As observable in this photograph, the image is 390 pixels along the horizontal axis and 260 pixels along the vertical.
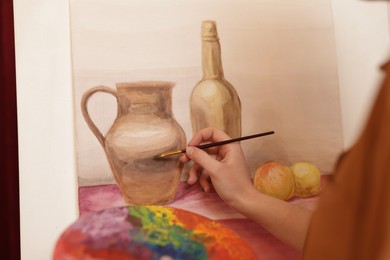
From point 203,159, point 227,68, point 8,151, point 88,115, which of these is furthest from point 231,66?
point 8,151

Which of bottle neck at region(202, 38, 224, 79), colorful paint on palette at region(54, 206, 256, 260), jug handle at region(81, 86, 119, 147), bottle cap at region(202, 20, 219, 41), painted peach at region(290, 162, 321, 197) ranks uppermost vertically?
bottle cap at region(202, 20, 219, 41)

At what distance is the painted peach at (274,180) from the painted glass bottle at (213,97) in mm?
93

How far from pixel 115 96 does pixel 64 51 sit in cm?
13

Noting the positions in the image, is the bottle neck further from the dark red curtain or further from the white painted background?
the dark red curtain

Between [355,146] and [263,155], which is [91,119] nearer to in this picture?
[263,155]

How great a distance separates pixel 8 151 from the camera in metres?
0.83

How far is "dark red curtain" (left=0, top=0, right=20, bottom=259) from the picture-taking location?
81cm

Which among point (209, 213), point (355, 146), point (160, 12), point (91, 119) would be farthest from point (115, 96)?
point (355, 146)

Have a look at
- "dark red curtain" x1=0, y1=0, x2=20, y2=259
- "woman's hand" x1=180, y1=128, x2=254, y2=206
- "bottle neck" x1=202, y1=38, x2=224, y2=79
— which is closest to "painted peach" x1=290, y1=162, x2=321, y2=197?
"woman's hand" x1=180, y1=128, x2=254, y2=206

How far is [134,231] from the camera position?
67 cm

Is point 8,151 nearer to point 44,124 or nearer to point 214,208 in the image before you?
point 44,124

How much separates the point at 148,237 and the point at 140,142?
0.19 m

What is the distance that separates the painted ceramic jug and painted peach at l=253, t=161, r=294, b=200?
174 mm

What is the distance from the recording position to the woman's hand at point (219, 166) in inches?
29.7
